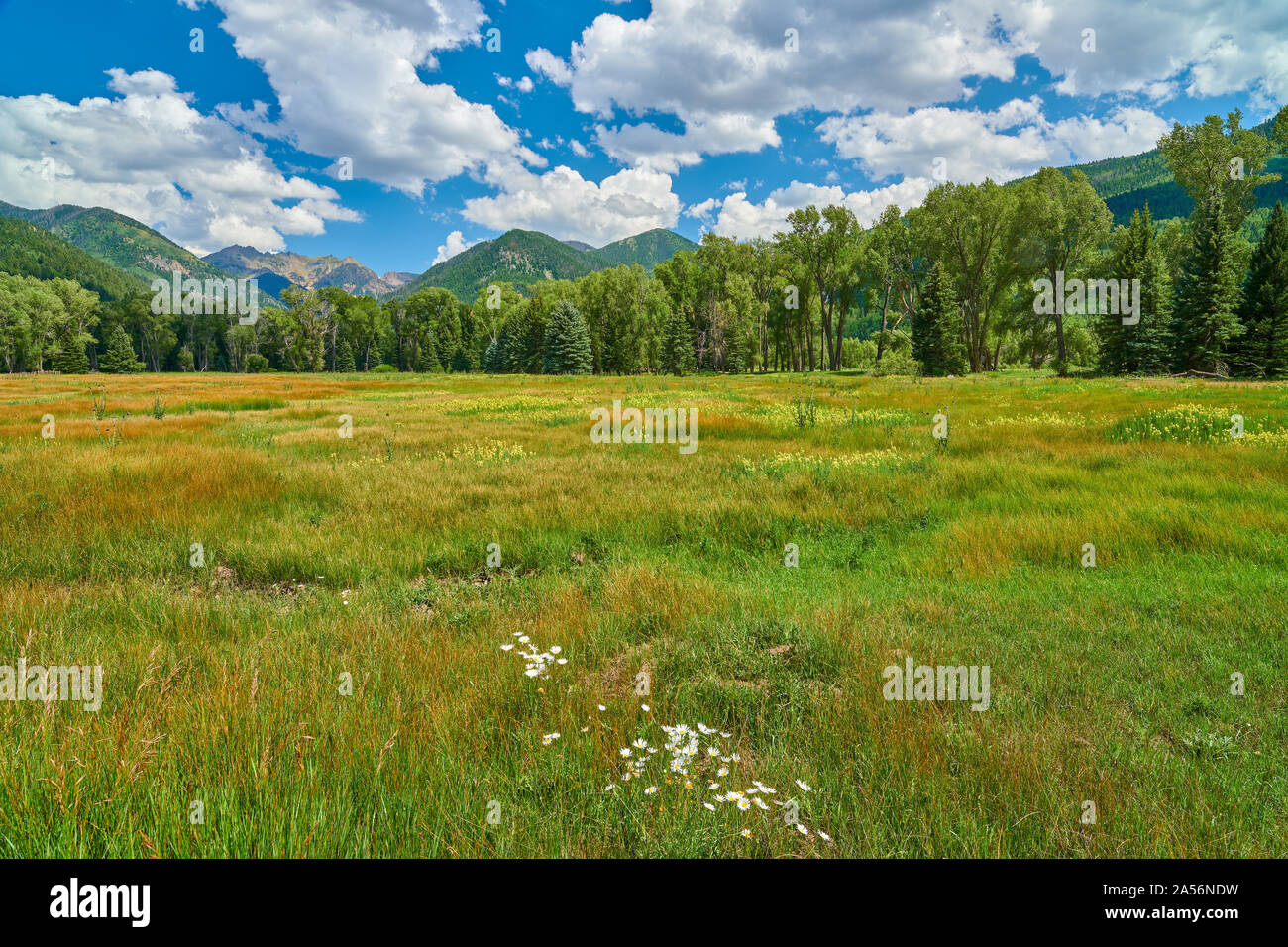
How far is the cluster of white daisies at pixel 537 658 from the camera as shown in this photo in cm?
403

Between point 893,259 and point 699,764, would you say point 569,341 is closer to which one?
point 893,259

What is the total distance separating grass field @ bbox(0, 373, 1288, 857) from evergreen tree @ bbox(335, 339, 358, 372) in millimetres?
121261

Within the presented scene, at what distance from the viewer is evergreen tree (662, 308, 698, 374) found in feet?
276

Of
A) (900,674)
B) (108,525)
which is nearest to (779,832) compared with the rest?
(900,674)

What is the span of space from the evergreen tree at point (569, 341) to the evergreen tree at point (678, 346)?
12.9m

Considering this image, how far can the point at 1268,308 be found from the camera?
35.8 meters

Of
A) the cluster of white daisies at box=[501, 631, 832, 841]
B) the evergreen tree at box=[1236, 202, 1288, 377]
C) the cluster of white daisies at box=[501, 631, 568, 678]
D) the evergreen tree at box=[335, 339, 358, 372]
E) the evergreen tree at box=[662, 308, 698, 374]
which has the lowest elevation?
the cluster of white daisies at box=[501, 631, 832, 841]

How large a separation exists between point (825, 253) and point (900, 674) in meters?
68.0

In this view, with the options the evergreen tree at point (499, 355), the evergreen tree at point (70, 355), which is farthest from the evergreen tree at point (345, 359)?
the evergreen tree at point (70, 355)

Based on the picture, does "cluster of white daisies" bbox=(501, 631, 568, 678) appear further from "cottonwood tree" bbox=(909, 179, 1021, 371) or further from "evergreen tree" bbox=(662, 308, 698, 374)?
"evergreen tree" bbox=(662, 308, 698, 374)

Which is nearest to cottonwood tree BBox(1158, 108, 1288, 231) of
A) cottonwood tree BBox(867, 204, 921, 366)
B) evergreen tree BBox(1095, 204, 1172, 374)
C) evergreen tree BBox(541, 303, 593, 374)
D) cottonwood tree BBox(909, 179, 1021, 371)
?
evergreen tree BBox(1095, 204, 1172, 374)

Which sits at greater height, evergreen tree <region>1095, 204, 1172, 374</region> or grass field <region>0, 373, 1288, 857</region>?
evergreen tree <region>1095, 204, 1172, 374</region>

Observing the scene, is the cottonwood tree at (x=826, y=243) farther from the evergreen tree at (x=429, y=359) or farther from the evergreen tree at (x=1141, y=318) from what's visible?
the evergreen tree at (x=429, y=359)

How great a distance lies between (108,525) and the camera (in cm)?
830
